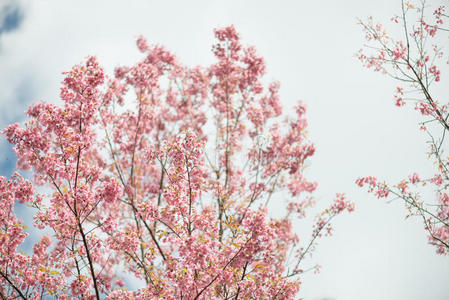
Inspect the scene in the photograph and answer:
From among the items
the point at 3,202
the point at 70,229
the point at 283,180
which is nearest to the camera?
the point at 70,229

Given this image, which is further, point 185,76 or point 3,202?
point 185,76

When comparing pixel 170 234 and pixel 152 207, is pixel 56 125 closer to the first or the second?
pixel 152 207

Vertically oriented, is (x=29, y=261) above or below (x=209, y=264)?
above

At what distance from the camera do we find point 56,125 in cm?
553

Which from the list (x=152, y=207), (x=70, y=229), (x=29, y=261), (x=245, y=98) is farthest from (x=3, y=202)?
(x=245, y=98)

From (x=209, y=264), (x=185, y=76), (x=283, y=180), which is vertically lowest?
(x=209, y=264)

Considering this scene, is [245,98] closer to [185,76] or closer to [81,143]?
[185,76]

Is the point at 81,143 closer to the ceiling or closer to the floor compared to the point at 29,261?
closer to the ceiling

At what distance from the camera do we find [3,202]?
6.20 metres

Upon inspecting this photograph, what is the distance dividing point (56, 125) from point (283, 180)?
7.62 m

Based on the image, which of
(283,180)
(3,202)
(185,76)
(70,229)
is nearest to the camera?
(70,229)

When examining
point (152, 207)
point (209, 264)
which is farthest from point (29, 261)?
point (209, 264)

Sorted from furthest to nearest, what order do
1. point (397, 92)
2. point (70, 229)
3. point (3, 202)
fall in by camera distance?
point (397, 92)
point (3, 202)
point (70, 229)

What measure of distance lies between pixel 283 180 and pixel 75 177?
7.25m
